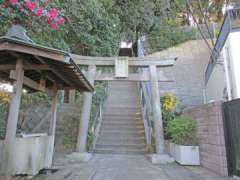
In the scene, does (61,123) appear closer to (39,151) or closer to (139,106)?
(139,106)

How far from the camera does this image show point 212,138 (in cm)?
473

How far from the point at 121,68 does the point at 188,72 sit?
620cm

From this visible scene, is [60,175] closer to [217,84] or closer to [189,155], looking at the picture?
[189,155]

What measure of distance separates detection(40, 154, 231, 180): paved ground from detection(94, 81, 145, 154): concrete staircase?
1.21 meters

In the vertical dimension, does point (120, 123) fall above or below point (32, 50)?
below

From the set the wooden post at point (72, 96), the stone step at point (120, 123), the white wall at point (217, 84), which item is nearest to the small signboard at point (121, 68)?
the stone step at point (120, 123)

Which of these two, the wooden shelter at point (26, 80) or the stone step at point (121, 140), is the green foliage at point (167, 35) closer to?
the stone step at point (121, 140)

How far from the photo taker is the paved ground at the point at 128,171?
4.41 metres

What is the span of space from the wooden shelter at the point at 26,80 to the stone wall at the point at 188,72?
21.2ft

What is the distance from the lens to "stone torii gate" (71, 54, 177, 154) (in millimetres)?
6648

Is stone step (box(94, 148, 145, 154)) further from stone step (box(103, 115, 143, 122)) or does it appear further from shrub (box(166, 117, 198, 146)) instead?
shrub (box(166, 117, 198, 146))

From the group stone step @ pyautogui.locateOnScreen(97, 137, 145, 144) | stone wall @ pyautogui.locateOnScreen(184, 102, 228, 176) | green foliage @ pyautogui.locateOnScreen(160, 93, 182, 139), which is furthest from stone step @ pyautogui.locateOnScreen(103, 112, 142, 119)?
stone wall @ pyautogui.locateOnScreen(184, 102, 228, 176)

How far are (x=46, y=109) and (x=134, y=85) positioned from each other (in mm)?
5349

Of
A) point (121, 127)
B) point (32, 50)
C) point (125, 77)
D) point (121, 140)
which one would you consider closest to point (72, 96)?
point (121, 127)
